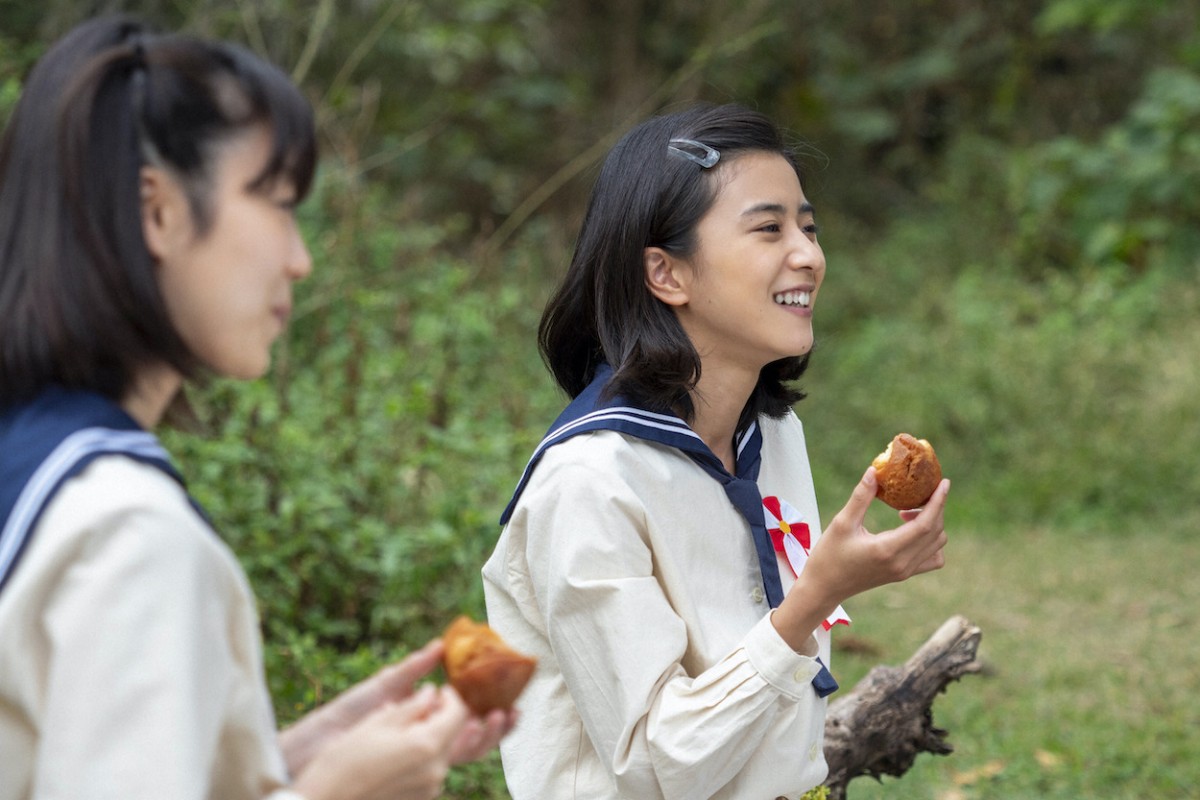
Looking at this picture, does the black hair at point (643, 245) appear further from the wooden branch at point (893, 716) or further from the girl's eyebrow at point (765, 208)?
→ the wooden branch at point (893, 716)

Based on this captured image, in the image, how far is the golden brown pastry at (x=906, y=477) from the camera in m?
2.15

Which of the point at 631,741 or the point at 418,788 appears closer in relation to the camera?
the point at 418,788

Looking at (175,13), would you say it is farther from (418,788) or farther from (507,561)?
(418,788)

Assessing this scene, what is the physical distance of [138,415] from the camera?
1.31m

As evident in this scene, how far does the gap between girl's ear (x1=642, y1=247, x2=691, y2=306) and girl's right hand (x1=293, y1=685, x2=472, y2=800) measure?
3.48 feet

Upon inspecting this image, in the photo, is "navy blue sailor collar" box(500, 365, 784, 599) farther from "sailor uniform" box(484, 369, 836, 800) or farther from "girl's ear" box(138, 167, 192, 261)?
"girl's ear" box(138, 167, 192, 261)

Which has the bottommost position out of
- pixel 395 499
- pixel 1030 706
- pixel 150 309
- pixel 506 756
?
pixel 1030 706

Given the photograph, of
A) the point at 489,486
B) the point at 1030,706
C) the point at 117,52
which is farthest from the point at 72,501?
the point at 1030,706

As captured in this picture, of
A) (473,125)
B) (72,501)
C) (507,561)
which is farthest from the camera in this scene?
(473,125)

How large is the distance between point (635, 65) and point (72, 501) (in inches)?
401

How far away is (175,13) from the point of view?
26.3ft

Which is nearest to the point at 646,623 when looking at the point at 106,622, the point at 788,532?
the point at 788,532

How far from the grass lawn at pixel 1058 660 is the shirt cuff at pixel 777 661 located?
5.15 ft

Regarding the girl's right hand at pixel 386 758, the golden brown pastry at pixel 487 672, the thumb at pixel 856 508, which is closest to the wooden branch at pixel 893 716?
the thumb at pixel 856 508
